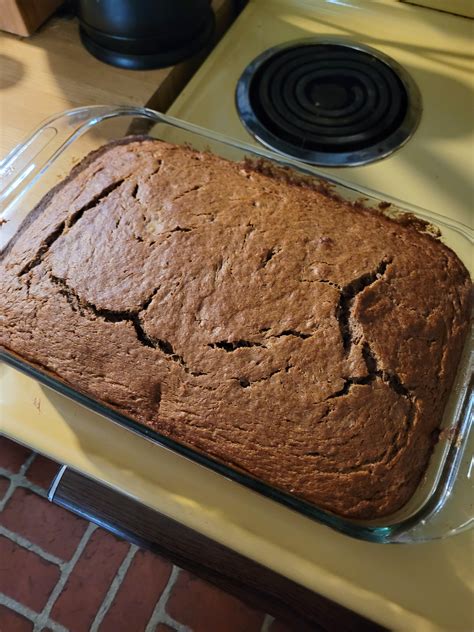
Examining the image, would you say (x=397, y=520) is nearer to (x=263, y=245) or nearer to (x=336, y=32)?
(x=263, y=245)

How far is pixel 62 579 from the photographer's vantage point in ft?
4.89

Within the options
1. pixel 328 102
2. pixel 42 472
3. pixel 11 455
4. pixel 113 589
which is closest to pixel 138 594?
pixel 113 589

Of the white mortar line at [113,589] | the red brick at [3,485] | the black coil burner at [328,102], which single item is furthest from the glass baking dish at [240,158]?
the red brick at [3,485]

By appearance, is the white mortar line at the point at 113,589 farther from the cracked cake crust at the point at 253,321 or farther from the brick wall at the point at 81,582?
the cracked cake crust at the point at 253,321

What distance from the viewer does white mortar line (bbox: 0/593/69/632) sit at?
4.67 ft

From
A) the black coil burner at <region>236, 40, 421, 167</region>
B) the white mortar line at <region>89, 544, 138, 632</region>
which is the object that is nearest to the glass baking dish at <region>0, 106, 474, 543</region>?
the black coil burner at <region>236, 40, 421, 167</region>

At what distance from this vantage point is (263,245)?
2.39ft

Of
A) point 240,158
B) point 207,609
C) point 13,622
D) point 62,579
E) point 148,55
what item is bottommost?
point 13,622

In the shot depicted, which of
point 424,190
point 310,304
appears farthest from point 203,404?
point 424,190

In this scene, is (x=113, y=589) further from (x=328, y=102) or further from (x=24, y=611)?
(x=328, y=102)

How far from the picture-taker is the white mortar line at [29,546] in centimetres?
151

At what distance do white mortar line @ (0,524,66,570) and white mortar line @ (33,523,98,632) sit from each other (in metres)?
0.02

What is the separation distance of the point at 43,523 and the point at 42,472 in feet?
0.47

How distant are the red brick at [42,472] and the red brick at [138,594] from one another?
0.34 metres
